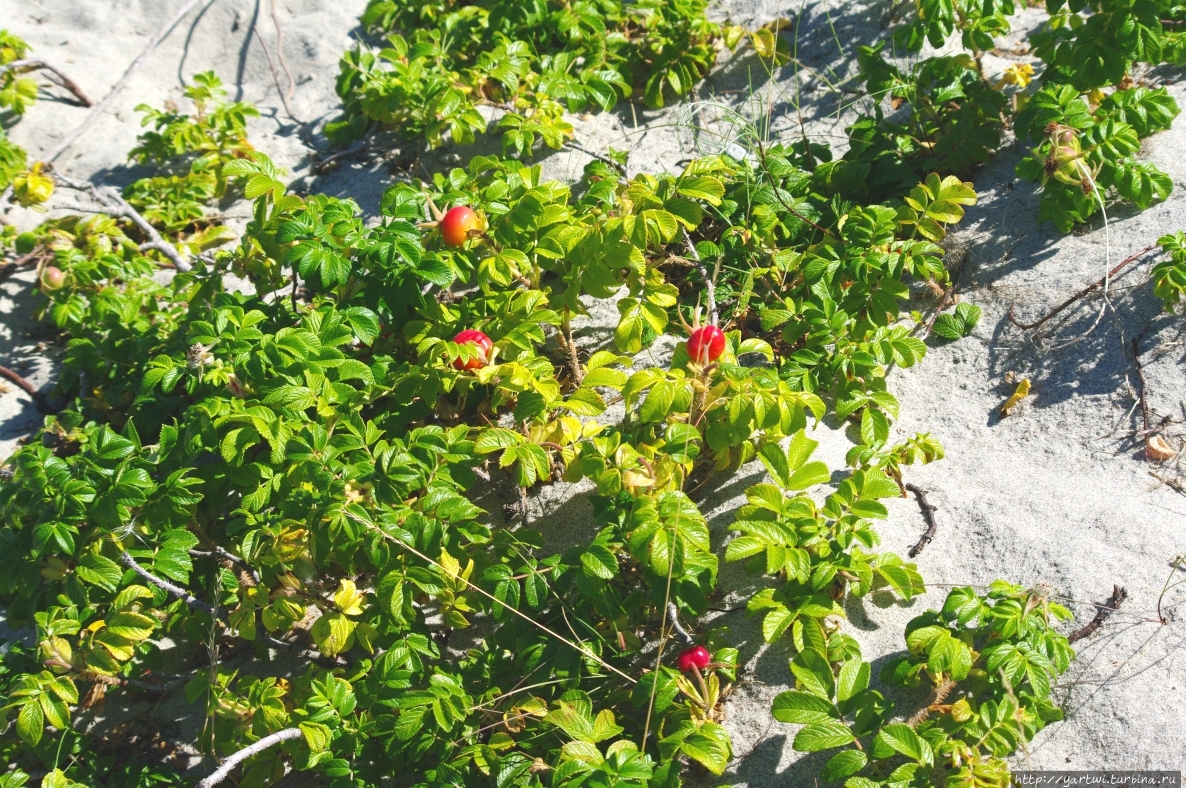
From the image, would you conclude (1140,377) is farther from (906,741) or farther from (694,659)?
(694,659)

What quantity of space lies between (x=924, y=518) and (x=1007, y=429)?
1.47 ft

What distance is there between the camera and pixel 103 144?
4875 mm

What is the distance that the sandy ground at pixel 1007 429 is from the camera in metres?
2.27

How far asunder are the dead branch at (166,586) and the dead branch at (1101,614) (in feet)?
7.50

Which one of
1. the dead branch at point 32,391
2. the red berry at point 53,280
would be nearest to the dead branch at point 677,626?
the dead branch at point 32,391

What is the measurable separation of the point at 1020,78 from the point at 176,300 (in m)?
3.50

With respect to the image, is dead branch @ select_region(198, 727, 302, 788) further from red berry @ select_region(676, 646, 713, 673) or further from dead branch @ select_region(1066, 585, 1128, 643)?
dead branch @ select_region(1066, 585, 1128, 643)

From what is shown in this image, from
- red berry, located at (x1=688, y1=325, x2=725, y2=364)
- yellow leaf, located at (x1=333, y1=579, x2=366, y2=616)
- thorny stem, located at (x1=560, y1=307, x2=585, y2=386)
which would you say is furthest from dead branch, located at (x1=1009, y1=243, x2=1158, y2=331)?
yellow leaf, located at (x1=333, y1=579, x2=366, y2=616)

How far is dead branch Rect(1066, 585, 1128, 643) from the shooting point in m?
2.31

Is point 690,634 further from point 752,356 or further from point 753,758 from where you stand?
point 752,356

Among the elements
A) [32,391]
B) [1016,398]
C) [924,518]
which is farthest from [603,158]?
[32,391]

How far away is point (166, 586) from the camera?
8.55 ft

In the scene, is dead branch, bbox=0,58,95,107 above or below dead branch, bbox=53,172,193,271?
above

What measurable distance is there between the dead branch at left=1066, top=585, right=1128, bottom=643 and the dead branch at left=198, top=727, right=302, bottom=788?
1.98 metres
